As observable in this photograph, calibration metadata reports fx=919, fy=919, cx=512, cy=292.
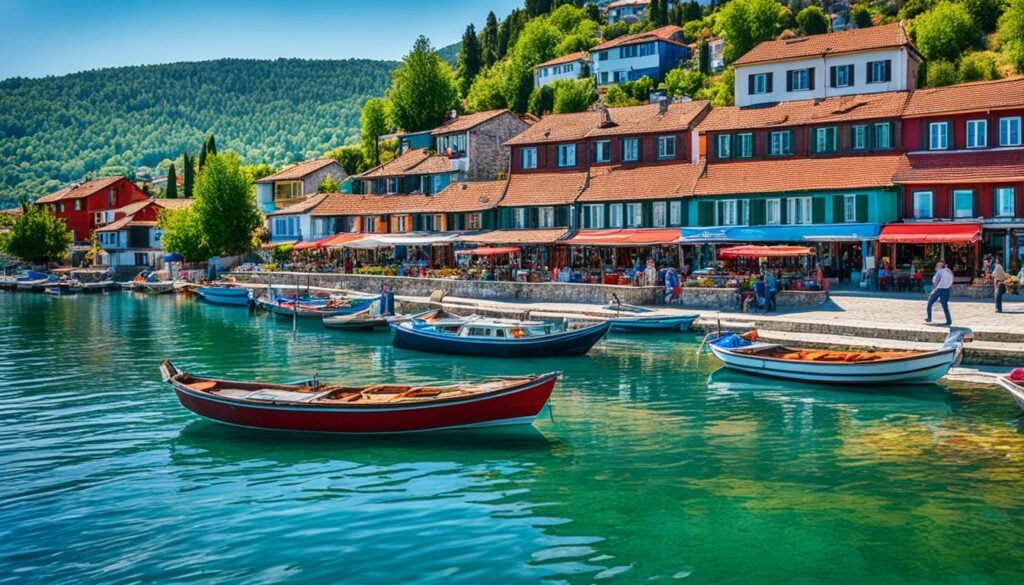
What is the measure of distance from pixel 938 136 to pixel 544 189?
2398cm

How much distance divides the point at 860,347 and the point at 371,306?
25515 millimetres

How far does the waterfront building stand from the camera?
291 ft

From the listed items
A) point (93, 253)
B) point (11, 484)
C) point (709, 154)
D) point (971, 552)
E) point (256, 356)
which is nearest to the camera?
point (971, 552)

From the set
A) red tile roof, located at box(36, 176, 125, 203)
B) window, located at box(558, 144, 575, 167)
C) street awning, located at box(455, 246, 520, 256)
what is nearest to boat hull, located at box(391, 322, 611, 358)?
street awning, located at box(455, 246, 520, 256)

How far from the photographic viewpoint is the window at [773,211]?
5062cm

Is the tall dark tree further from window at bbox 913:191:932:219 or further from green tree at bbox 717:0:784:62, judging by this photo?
window at bbox 913:191:932:219

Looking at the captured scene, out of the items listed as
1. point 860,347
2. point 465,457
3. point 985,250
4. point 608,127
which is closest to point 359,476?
point 465,457

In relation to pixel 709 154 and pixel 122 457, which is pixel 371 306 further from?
pixel 122 457

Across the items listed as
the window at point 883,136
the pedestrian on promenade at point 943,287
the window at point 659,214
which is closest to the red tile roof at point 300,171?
the window at point 659,214

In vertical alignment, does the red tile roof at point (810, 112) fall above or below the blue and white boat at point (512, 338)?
above

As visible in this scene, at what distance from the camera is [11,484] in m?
18.9

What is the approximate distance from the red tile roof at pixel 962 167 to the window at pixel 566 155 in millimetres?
21940

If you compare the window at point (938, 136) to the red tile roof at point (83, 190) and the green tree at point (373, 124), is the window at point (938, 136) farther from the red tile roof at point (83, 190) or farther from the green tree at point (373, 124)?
the red tile roof at point (83, 190)

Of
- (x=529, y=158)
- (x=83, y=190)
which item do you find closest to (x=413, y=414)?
(x=529, y=158)
